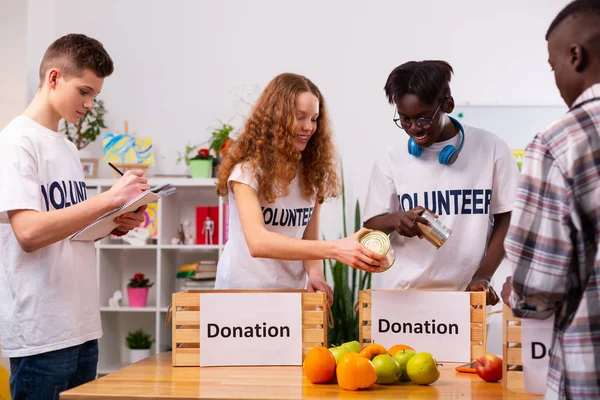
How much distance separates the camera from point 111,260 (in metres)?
4.62

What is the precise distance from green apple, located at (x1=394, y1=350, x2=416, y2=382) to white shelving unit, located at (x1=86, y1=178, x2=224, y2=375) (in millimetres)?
2804

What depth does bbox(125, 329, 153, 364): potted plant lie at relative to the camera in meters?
4.51

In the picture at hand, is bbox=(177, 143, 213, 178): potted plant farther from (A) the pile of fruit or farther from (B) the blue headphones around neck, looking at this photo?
(A) the pile of fruit

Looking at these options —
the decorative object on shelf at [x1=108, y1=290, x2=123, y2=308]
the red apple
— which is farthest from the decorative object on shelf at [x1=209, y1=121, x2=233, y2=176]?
the red apple

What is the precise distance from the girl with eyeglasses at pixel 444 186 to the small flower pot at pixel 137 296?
105 inches

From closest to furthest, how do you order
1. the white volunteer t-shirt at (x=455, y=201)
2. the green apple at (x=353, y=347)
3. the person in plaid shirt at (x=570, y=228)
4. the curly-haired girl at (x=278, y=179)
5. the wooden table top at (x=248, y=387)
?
the person in plaid shirt at (x=570, y=228) → the wooden table top at (x=248, y=387) → the green apple at (x=353, y=347) → the curly-haired girl at (x=278, y=179) → the white volunteer t-shirt at (x=455, y=201)

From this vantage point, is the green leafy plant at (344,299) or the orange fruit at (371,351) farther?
the green leafy plant at (344,299)

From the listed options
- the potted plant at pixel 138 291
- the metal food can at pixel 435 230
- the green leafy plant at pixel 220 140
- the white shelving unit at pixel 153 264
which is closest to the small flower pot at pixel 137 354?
the white shelving unit at pixel 153 264

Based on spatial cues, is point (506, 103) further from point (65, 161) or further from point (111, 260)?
point (65, 161)

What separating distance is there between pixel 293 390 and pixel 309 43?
11.6ft

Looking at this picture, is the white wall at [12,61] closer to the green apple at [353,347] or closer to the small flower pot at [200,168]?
the small flower pot at [200,168]

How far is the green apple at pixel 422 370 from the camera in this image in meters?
1.58

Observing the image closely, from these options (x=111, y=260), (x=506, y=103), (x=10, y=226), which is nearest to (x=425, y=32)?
(x=506, y=103)

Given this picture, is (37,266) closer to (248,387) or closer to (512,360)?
(248,387)
